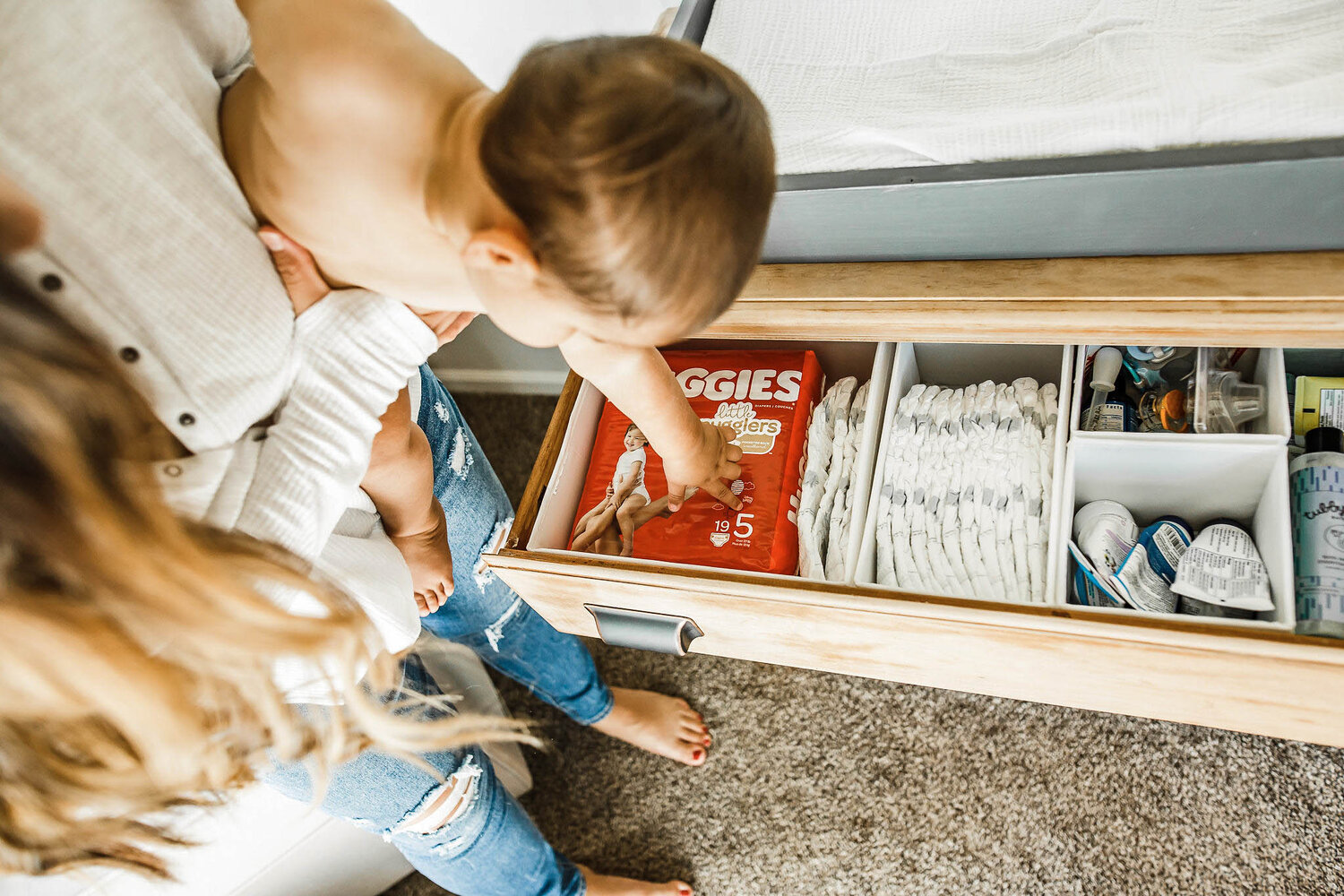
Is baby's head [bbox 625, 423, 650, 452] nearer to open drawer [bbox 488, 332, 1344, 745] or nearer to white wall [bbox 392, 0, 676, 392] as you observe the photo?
open drawer [bbox 488, 332, 1344, 745]

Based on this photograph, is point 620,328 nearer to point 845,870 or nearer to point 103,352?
point 103,352

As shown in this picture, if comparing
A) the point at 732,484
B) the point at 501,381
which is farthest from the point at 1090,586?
the point at 501,381

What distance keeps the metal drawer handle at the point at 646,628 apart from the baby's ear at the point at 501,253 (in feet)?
1.65

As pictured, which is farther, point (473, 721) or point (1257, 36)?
point (1257, 36)

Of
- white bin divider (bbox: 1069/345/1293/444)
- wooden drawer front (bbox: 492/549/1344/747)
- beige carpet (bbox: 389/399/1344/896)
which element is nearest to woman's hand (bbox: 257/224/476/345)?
wooden drawer front (bbox: 492/549/1344/747)

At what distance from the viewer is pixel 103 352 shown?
16.7 inches

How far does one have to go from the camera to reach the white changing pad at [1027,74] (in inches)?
25.9

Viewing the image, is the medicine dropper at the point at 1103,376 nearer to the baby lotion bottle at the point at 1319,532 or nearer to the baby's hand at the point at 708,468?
the baby lotion bottle at the point at 1319,532

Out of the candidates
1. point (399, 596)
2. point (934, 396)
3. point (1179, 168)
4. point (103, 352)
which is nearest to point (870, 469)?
point (934, 396)

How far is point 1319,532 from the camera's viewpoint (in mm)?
770

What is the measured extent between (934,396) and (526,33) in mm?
759

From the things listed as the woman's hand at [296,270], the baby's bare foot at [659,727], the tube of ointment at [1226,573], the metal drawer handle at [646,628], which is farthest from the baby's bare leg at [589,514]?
the tube of ointment at [1226,573]

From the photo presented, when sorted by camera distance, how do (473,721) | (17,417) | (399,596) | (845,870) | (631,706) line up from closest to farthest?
(17,417) < (473,721) < (399,596) < (845,870) < (631,706)

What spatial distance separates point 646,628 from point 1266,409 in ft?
2.23
